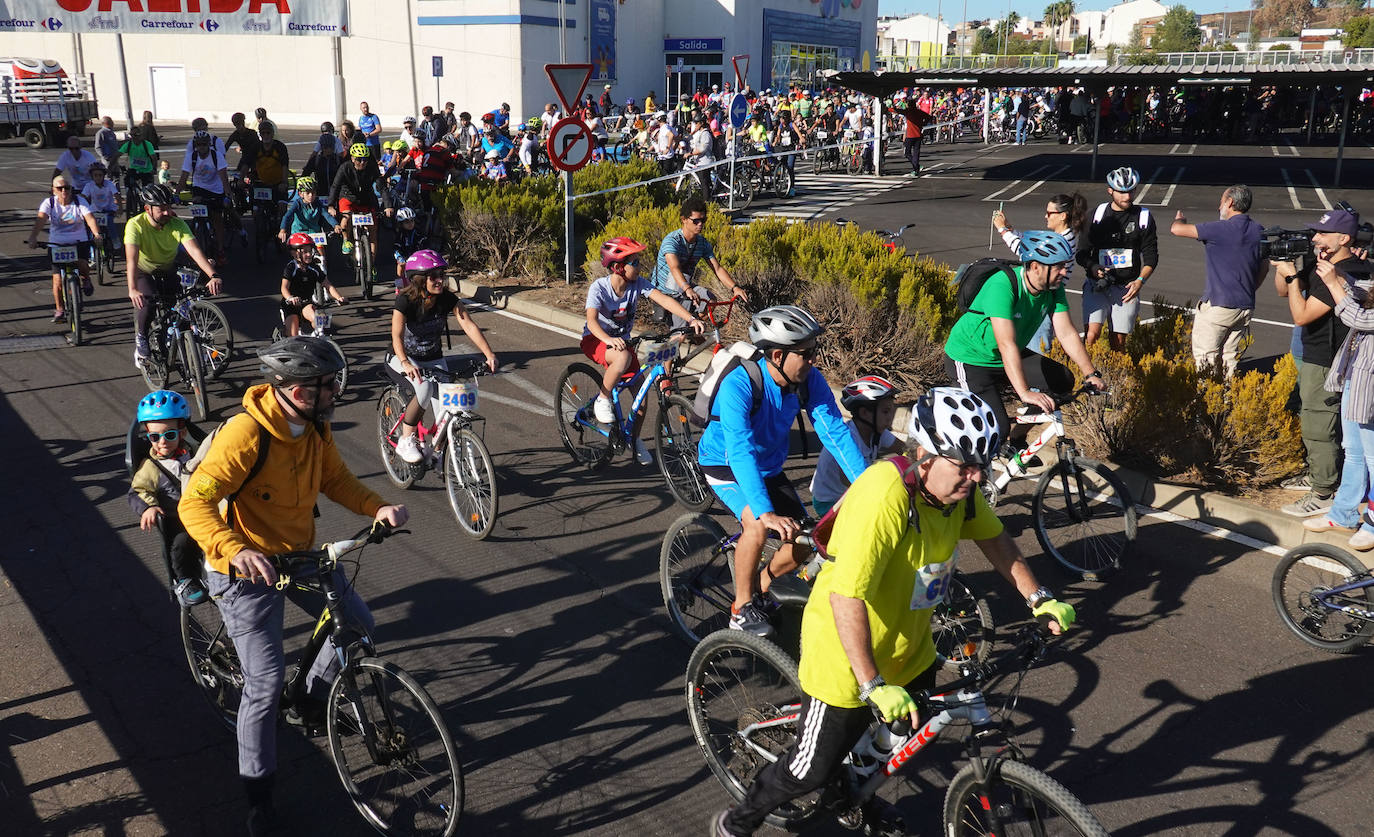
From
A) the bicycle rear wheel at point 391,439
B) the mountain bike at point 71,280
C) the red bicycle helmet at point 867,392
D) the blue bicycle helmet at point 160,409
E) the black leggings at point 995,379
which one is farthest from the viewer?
the mountain bike at point 71,280

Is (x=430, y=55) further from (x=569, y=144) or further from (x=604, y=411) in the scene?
(x=604, y=411)

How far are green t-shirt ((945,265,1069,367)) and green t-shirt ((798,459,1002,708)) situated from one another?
298 centimetres

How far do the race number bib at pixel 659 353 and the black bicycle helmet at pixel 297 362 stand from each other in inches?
155

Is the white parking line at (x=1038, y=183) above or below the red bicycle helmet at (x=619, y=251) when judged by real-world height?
below

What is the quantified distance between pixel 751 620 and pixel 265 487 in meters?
2.21

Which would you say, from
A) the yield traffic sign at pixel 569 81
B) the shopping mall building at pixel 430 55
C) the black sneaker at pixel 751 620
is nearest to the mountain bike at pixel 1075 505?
the black sneaker at pixel 751 620

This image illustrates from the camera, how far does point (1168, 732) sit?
5098mm

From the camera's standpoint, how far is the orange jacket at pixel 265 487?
13.2ft

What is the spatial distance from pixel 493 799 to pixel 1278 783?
3366 millimetres

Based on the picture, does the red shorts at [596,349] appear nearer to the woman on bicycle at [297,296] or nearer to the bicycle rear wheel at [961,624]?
the bicycle rear wheel at [961,624]

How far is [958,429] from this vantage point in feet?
11.0

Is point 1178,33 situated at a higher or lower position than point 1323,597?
higher

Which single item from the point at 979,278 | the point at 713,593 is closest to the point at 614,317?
the point at 979,278

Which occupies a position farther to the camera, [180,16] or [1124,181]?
[180,16]
